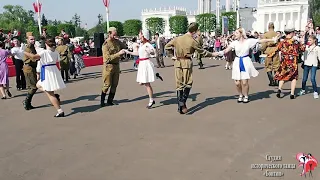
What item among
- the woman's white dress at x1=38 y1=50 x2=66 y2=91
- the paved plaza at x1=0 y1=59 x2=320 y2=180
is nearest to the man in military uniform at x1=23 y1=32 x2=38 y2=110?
the paved plaza at x1=0 y1=59 x2=320 y2=180

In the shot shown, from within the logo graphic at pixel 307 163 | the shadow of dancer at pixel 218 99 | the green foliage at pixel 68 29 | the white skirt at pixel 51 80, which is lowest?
the logo graphic at pixel 307 163

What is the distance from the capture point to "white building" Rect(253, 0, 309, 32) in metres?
97.1

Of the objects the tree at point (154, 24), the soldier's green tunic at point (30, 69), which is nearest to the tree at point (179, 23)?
the tree at point (154, 24)

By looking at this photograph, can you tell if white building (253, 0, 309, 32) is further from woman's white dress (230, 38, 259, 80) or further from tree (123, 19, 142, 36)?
woman's white dress (230, 38, 259, 80)

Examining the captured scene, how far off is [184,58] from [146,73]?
Answer: 114 centimetres

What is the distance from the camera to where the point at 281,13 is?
101500 millimetres

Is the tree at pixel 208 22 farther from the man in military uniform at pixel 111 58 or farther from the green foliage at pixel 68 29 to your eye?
the man in military uniform at pixel 111 58

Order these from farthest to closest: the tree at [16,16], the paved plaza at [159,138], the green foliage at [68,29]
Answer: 1. the tree at [16,16]
2. the green foliage at [68,29]
3. the paved plaza at [159,138]

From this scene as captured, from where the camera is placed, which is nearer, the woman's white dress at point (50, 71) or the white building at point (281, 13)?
the woman's white dress at point (50, 71)

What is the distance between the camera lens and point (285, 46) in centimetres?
823

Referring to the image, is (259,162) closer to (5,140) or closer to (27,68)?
(5,140)

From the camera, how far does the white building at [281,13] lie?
97.1 metres

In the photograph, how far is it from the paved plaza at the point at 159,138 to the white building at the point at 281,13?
9443cm

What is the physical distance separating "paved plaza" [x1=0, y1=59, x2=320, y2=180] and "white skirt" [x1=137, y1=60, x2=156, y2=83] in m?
0.69
